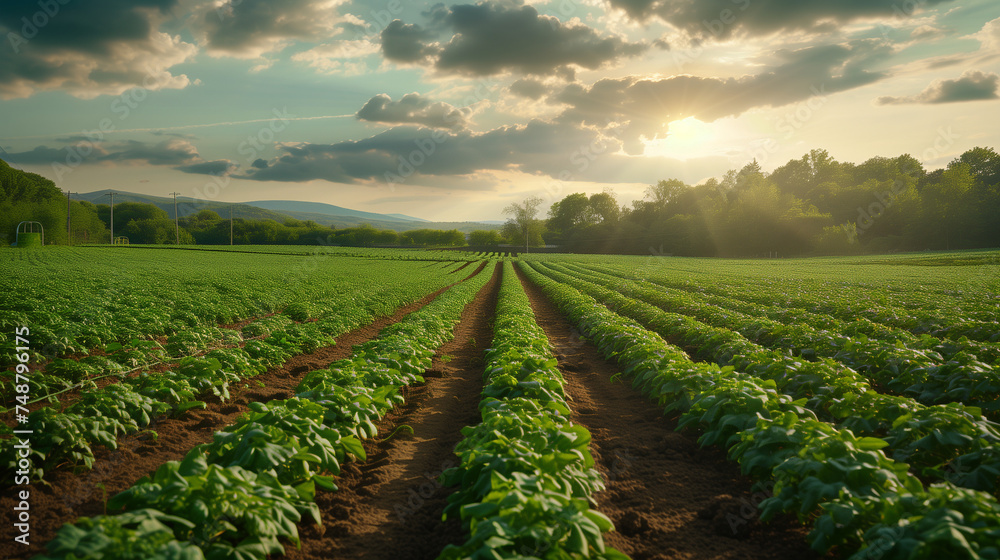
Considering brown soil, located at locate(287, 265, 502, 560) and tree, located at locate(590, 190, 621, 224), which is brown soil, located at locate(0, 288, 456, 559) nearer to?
brown soil, located at locate(287, 265, 502, 560)

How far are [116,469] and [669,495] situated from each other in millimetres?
6730

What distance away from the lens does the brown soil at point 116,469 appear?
418cm

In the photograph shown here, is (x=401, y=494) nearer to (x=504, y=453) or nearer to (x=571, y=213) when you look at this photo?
(x=504, y=453)

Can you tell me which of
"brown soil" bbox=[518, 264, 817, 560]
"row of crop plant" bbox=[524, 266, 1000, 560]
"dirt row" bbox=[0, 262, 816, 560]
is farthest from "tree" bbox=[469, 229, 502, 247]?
"row of crop plant" bbox=[524, 266, 1000, 560]

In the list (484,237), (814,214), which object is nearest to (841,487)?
(814,214)

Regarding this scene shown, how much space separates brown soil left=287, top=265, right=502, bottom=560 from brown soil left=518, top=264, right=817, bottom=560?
75.2 inches

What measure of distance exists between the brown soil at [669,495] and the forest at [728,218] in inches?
4075

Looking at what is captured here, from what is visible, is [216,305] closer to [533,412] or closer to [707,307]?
[533,412]

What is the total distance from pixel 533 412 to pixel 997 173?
144 m

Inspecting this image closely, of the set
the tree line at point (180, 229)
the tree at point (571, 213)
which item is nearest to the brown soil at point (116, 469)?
the tree line at point (180, 229)

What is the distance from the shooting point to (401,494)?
5.20 meters

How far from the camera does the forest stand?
269 ft

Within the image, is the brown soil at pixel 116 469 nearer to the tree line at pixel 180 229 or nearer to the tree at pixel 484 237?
the tree line at pixel 180 229

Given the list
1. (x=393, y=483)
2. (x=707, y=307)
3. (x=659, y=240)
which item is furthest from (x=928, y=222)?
(x=393, y=483)
